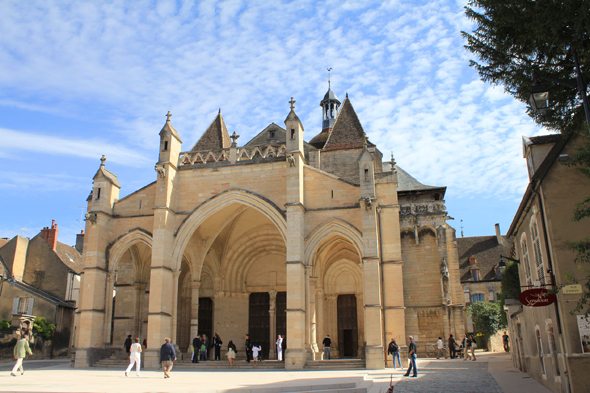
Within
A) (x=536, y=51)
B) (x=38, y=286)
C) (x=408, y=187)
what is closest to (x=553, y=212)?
(x=536, y=51)

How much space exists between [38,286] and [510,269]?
75.9 feet

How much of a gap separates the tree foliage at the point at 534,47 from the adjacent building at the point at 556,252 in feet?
3.22

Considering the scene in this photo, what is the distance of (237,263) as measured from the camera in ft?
67.6

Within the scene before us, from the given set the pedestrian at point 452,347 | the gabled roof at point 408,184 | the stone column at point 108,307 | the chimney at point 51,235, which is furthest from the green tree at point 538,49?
the chimney at point 51,235

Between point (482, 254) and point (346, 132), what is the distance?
713 inches

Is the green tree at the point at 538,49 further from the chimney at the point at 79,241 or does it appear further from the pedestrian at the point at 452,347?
the chimney at the point at 79,241

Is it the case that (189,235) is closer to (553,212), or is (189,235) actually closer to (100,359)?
(100,359)

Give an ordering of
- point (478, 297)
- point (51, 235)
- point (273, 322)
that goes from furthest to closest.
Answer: point (478, 297)
point (51, 235)
point (273, 322)

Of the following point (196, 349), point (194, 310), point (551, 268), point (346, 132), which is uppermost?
point (346, 132)

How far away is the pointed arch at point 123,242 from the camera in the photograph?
57.8 feet

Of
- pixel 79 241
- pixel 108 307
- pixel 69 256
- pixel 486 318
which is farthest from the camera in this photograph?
pixel 79 241

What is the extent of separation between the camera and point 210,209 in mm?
17422

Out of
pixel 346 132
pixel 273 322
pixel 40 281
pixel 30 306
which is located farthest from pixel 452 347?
pixel 40 281

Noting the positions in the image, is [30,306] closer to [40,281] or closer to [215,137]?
[40,281]
